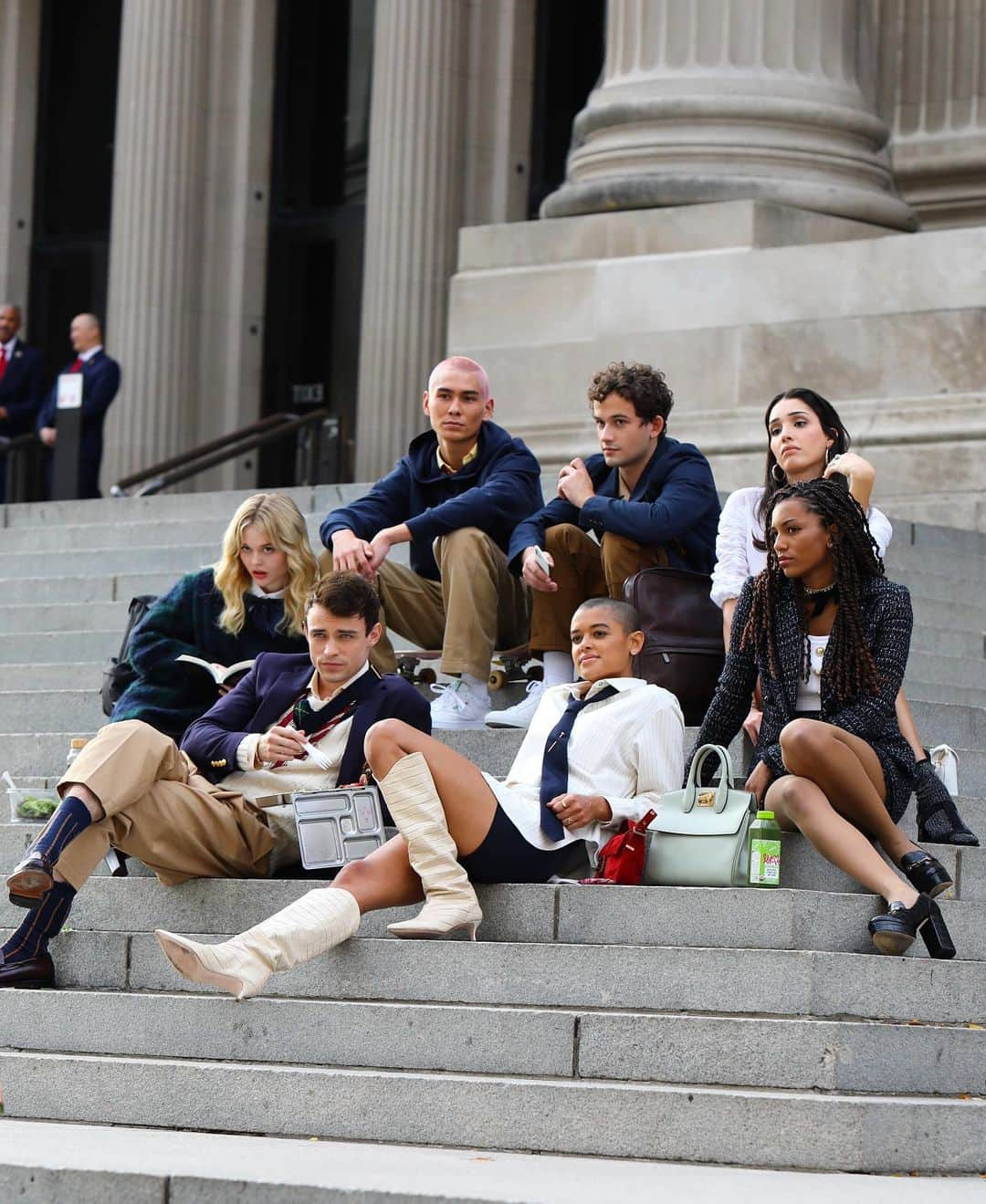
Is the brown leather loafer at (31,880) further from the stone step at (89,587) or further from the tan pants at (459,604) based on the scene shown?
the stone step at (89,587)

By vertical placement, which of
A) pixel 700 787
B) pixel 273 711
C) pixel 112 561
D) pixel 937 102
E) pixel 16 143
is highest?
pixel 16 143

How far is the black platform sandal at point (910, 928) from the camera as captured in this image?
6.82m

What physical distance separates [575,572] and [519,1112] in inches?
128

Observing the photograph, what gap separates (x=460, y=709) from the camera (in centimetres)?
909

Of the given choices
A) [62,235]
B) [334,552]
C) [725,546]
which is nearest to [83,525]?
[334,552]

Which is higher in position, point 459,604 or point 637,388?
point 637,388

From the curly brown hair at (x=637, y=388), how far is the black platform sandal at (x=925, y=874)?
2.51 meters

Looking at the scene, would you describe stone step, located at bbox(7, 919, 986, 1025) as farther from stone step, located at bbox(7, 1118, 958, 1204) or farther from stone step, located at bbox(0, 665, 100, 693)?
stone step, located at bbox(0, 665, 100, 693)

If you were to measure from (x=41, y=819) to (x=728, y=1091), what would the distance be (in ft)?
10.3

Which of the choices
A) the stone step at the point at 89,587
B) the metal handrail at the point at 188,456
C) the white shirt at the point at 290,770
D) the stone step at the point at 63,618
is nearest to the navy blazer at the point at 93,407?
the metal handrail at the point at 188,456

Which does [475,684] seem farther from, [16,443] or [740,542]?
[16,443]

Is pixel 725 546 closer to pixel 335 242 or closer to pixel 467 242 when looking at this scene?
pixel 467 242

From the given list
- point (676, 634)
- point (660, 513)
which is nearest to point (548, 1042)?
point (676, 634)

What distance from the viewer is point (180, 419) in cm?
2205
